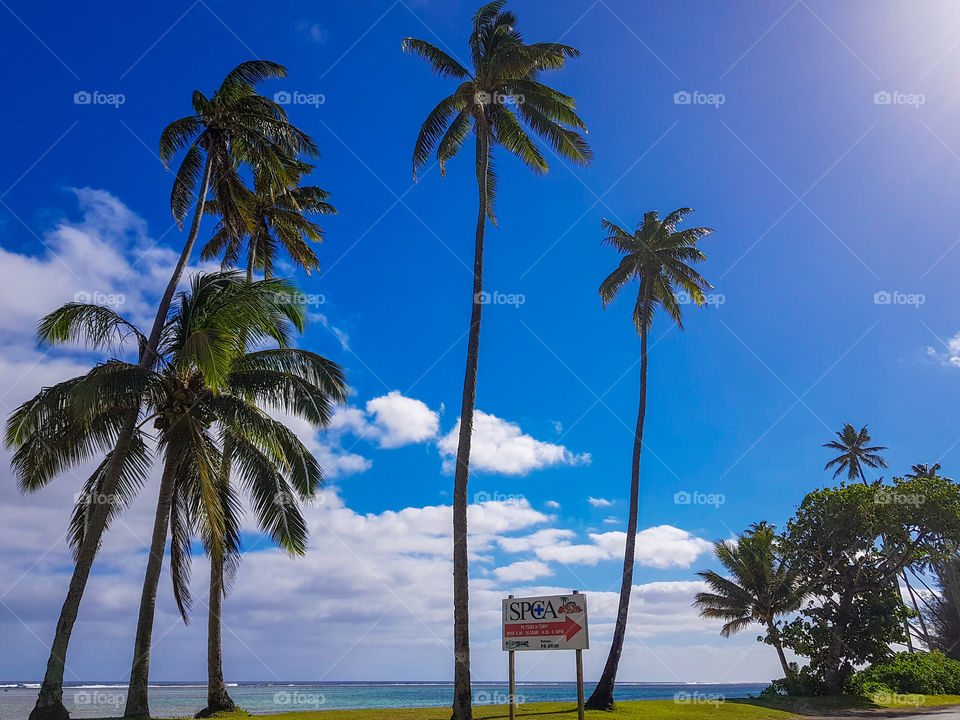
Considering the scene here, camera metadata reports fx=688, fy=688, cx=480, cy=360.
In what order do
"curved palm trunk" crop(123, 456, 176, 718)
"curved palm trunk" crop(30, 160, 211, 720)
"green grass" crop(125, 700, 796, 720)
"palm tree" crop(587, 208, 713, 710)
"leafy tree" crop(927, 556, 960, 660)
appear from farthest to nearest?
"leafy tree" crop(927, 556, 960, 660), "palm tree" crop(587, 208, 713, 710), "green grass" crop(125, 700, 796, 720), "curved palm trunk" crop(123, 456, 176, 718), "curved palm trunk" crop(30, 160, 211, 720)

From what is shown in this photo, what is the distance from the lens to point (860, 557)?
105ft

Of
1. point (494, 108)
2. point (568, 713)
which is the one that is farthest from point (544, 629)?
point (494, 108)

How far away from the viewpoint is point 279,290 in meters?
17.4

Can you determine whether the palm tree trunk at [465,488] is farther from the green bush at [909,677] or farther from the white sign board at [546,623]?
the green bush at [909,677]

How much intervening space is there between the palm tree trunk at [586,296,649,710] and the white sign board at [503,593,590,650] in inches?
375

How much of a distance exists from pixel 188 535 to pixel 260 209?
11472mm

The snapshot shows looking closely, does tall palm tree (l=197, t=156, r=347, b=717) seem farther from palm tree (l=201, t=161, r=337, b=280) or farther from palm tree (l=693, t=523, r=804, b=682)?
palm tree (l=693, t=523, r=804, b=682)

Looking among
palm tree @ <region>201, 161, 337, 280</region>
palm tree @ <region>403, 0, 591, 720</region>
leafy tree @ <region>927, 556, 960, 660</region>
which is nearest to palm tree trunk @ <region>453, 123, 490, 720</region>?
palm tree @ <region>403, 0, 591, 720</region>

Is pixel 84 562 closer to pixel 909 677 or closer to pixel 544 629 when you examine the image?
pixel 544 629

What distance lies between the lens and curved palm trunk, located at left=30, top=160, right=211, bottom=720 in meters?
14.0

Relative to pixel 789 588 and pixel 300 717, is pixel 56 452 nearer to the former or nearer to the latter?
pixel 300 717

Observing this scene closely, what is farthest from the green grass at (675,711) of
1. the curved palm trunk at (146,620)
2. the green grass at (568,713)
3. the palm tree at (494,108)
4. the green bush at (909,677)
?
the palm tree at (494,108)

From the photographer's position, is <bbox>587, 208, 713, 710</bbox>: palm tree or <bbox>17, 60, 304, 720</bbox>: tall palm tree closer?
<bbox>17, 60, 304, 720</bbox>: tall palm tree

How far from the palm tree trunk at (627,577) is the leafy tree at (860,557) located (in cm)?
1087
